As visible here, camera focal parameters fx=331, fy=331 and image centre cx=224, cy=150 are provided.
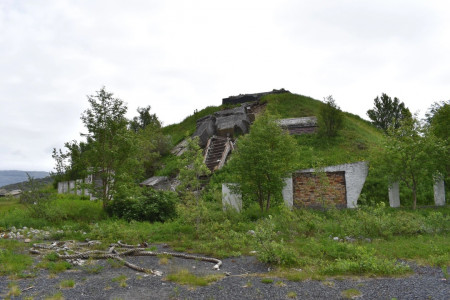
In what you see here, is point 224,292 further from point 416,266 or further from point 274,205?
point 274,205

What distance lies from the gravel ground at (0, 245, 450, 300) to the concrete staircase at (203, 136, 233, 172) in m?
12.5

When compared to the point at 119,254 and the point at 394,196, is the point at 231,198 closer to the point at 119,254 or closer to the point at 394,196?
the point at 119,254

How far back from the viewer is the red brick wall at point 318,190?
1274 cm

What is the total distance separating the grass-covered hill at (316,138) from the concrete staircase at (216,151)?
Result: 340 cm

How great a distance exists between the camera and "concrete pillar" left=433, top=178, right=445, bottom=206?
40.4 feet

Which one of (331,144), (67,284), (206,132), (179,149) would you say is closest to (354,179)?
(331,144)

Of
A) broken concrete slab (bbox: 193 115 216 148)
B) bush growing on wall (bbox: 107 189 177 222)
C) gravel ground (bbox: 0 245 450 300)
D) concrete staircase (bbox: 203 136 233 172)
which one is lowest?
gravel ground (bbox: 0 245 450 300)

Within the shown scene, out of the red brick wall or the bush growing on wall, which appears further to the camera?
the red brick wall

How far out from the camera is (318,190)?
42.1 feet

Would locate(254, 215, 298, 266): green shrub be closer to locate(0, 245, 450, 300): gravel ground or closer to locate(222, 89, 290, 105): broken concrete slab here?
locate(0, 245, 450, 300): gravel ground

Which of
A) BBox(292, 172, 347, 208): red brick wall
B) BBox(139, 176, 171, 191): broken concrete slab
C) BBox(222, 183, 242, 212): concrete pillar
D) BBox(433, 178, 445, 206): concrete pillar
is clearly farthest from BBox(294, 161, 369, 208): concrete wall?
BBox(139, 176, 171, 191): broken concrete slab

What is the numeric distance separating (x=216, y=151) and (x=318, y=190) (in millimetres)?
8971

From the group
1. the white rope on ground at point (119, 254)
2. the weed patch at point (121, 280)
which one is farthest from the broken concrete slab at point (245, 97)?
the weed patch at point (121, 280)

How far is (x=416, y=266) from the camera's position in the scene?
6.13 metres
